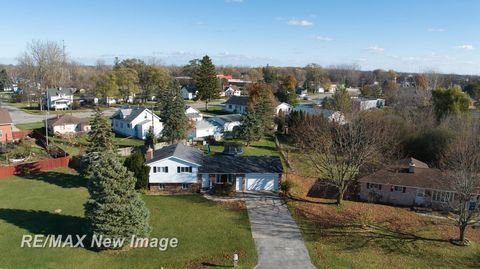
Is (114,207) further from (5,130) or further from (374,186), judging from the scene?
(5,130)

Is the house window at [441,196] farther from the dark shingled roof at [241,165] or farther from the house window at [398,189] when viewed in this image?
the dark shingled roof at [241,165]

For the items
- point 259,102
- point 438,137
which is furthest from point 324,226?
point 259,102

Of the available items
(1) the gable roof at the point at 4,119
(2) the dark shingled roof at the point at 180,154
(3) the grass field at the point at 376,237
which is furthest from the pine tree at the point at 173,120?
(3) the grass field at the point at 376,237

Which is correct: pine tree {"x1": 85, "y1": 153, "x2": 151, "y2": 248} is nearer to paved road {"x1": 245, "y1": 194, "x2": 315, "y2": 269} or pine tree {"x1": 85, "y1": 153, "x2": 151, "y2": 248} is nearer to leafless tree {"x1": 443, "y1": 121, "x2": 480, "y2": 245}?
paved road {"x1": 245, "y1": 194, "x2": 315, "y2": 269}

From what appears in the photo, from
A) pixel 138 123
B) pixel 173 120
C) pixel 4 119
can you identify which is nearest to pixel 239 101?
pixel 138 123

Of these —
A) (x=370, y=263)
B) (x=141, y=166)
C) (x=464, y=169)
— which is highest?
(x=464, y=169)

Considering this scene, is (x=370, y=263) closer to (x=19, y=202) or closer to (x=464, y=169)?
(x=464, y=169)
